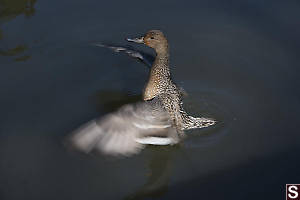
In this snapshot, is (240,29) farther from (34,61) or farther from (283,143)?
(34,61)

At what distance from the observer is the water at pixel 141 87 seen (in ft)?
12.1

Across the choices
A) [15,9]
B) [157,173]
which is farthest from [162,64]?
[15,9]

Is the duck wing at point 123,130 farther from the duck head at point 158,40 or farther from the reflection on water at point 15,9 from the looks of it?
the reflection on water at point 15,9

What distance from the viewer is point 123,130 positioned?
136 inches

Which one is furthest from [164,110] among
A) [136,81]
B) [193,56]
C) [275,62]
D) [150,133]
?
[275,62]

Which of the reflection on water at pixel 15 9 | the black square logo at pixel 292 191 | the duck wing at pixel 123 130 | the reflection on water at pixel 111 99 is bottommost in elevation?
the black square logo at pixel 292 191

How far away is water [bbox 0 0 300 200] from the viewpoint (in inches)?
145

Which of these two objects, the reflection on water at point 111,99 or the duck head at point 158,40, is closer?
the duck head at point 158,40

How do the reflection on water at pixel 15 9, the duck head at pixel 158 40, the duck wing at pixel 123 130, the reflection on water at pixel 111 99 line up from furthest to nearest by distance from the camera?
the reflection on water at pixel 15 9 < the reflection on water at pixel 111 99 < the duck head at pixel 158 40 < the duck wing at pixel 123 130

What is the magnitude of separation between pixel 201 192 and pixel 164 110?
0.79 m

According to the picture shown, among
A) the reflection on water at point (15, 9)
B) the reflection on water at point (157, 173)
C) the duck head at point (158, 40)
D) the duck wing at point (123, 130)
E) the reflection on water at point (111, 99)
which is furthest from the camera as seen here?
the reflection on water at point (15, 9)

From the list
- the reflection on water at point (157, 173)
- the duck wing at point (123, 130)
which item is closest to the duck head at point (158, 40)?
the duck wing at point (123, 130)

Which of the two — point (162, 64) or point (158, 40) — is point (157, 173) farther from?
point (158, 40)

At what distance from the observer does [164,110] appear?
3.81 metres
